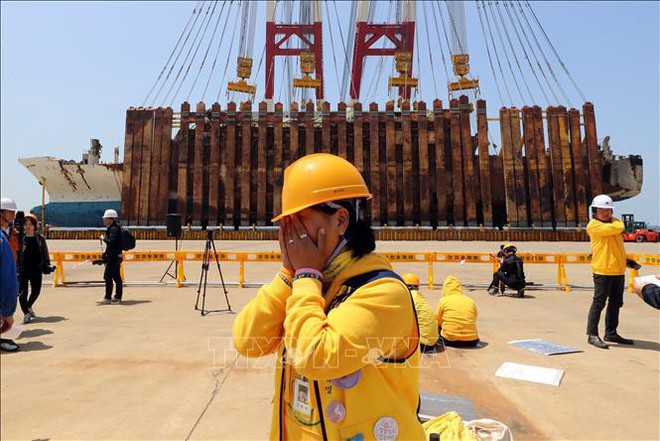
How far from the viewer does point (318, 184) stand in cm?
130

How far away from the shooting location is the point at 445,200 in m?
25.5

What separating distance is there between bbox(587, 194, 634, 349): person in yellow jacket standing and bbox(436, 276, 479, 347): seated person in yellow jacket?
1772 millimetres

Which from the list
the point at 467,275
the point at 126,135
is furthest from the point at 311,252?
the point at 126,135

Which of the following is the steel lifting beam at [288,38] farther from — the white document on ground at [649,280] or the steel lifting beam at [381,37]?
the white document on ground at [649,280]

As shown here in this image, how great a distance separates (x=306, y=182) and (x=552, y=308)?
8112 millimetres

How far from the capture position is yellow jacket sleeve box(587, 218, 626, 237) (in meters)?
5.11

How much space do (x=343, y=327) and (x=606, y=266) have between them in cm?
566

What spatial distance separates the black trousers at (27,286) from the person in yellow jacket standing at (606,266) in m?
8.54

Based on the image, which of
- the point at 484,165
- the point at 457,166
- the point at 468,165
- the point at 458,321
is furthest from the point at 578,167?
the point at 458,321

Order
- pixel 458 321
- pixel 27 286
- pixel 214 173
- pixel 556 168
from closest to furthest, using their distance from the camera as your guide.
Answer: pixel 458 321, pixel 27 286, pixel 556 168, pixel 214 173

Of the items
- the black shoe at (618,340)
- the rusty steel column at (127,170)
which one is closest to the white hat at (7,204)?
the black shoe at (618,340)

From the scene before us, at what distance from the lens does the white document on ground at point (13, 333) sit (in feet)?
5.05

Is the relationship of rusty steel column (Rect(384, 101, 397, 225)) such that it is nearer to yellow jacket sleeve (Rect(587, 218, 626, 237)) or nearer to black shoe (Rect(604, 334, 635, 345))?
black shoe (Rect(604, 334, 635, 345))

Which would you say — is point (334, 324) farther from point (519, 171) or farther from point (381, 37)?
point (381, 37)
